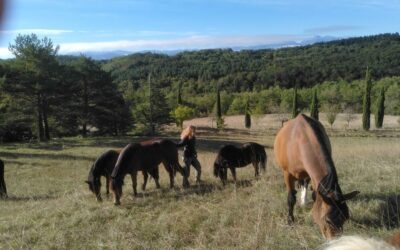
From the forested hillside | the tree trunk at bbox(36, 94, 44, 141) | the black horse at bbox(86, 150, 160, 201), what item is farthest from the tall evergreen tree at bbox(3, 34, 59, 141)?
the forested hillside

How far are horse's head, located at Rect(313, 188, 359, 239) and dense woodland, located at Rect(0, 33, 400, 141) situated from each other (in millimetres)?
34388

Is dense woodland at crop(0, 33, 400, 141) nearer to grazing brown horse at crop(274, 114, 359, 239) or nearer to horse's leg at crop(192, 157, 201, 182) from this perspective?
horse's leg at crop(192, 157, 201, 182)

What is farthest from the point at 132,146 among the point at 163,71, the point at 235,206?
the point at 163,71

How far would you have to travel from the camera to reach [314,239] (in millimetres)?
4953

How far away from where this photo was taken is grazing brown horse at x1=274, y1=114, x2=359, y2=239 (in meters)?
4.73

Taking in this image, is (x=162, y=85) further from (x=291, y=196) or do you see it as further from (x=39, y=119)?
(x=291, y=196)

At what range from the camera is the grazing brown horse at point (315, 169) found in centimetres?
473

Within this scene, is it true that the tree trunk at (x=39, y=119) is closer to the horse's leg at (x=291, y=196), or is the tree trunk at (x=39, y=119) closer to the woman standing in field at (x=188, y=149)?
the woman standing in field at (x=188, y=149)

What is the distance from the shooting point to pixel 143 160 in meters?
10.2

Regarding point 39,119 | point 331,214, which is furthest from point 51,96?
point 331,214

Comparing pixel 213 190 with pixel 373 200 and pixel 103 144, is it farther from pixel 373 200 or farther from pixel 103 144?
pixel 103 144

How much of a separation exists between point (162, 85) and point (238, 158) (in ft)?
358

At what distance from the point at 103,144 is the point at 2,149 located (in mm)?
7500

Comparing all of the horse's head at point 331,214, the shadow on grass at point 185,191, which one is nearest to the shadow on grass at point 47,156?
the shadow on grass at point 185,191
